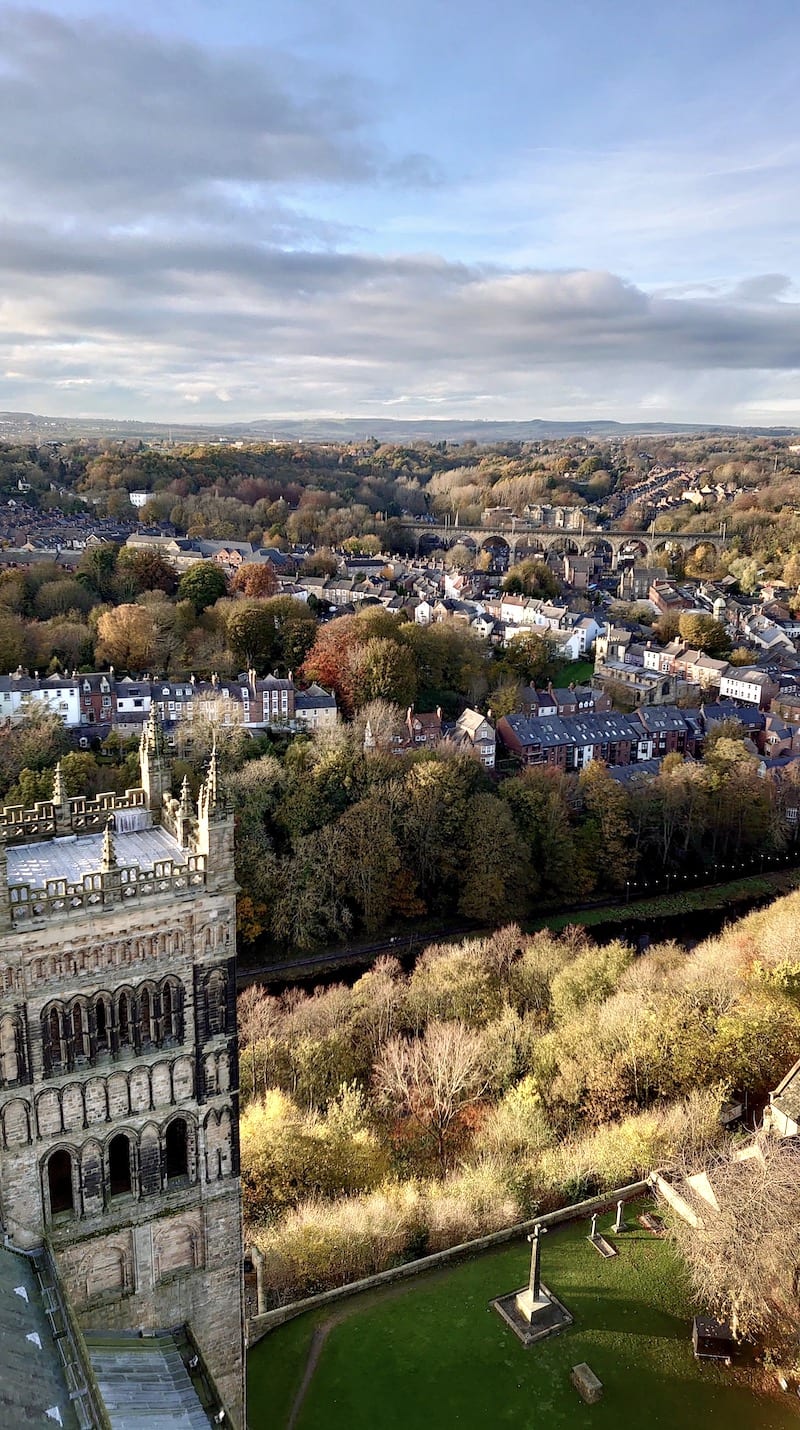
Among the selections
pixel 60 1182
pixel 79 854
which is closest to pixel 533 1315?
pixel 60 1182

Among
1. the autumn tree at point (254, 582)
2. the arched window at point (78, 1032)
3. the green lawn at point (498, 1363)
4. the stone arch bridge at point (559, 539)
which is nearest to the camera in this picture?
the arched window at point (78, 1032)

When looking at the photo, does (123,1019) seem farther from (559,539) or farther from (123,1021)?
(559,539)

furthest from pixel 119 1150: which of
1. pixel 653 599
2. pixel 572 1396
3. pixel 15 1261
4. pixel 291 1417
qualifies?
pixel 653 599

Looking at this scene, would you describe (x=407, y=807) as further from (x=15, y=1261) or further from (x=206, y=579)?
(x=15, y=1261)

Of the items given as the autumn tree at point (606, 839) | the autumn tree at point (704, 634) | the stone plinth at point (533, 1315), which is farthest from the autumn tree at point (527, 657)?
the stone plinth at point (533, 1315)

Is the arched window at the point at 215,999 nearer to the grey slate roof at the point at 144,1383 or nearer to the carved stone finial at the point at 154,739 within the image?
the carved stone finial at the point at 154,739
